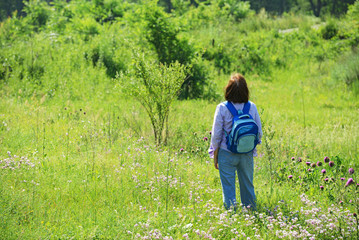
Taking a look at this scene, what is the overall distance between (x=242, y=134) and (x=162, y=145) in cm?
323

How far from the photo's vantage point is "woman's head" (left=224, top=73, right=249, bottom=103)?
14.0 feet

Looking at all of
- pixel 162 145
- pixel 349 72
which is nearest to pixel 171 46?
pixel 162 145

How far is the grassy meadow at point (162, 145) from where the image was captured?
13.5 feet

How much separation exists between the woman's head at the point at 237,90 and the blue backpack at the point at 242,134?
24 centimetres

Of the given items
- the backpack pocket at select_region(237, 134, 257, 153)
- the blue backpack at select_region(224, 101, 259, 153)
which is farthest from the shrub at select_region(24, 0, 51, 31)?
the backpack pocket at select_region(237, 134, 257, 153)

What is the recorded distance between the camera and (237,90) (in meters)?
4.28

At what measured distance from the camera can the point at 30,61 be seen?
12.6 m

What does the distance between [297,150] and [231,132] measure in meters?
3.98

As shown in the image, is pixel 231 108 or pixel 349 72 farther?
pixel 349 72

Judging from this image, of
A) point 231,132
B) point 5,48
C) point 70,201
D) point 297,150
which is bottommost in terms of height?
point 297,150

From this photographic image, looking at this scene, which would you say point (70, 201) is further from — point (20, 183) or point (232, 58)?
point (232, 58)

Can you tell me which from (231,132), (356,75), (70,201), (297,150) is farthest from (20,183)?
(356,75)

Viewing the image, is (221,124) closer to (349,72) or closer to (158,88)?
(158,88)

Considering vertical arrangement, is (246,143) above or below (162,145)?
above
